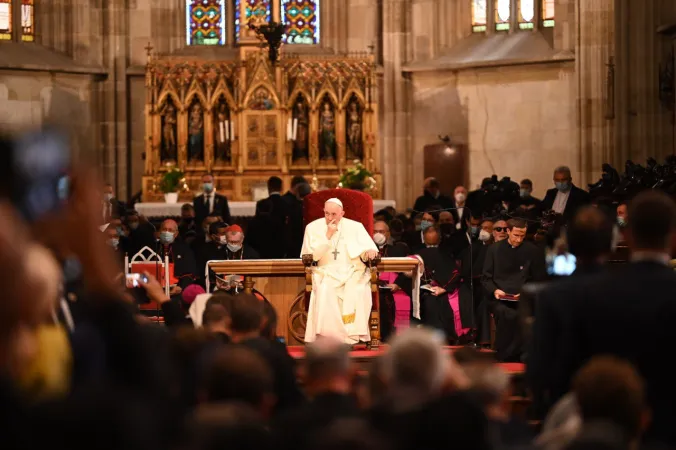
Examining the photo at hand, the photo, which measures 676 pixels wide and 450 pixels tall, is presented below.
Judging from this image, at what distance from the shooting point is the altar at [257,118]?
1984 cm

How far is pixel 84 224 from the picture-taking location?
13.4 feet

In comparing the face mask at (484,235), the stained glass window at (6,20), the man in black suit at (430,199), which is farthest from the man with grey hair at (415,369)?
the stained glass window at (6,20)

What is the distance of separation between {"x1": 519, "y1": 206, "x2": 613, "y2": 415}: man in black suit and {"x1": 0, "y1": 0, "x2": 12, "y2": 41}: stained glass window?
18.1 meters

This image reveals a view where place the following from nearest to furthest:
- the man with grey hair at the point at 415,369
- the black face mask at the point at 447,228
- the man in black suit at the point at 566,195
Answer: the man with grey hair at the point at 415,369
the black face mask at the point at 447,228
the man in black suit at the point at 566,195

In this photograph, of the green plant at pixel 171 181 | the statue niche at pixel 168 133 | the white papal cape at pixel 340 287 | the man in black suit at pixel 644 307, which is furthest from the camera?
the statue niche at pixel 168 133

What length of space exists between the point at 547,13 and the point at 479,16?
127cm

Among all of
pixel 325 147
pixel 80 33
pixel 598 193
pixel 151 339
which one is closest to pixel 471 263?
pixel 598 193

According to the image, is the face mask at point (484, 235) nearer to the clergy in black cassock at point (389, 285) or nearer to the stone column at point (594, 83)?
the clergy in black cassock at point (389, 285)

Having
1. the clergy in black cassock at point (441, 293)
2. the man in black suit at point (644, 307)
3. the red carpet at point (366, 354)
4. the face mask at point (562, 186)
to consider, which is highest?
the face mask at point (562, 186)

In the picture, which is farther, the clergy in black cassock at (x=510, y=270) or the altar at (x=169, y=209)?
the altar at (x=169, y=209)

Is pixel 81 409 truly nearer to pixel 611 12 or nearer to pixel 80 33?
pixel 611 12

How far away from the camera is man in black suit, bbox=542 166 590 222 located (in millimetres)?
14828

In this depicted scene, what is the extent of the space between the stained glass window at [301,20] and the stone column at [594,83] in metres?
4.84

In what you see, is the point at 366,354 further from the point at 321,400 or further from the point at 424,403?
the point at 424,403
